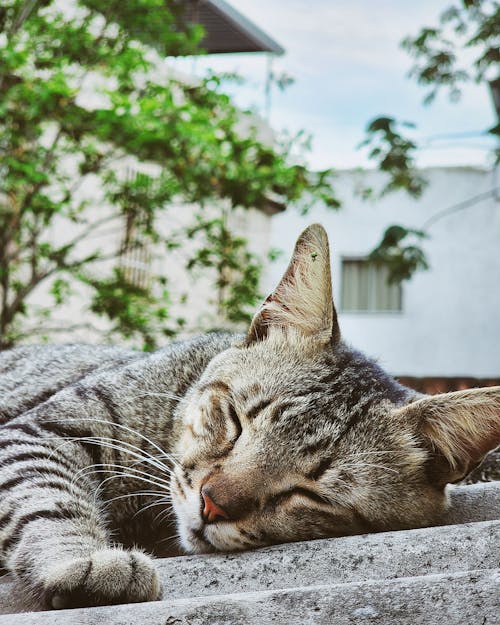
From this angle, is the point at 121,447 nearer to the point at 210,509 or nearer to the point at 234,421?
the point at 234,421

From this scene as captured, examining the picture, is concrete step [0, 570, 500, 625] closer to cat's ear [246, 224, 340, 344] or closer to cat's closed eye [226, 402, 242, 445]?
cat's closed eye [226, 402, 242, 445]

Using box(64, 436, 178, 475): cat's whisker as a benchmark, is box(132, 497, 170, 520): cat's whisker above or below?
below

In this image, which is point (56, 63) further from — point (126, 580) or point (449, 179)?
point (449, 179)

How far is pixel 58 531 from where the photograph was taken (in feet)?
6.05

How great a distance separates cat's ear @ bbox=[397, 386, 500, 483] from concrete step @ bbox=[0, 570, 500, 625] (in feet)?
2.34

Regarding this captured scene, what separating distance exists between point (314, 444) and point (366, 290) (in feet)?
41.9

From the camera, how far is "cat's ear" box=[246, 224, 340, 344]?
84.0 inches

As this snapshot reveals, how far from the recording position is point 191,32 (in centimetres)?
663

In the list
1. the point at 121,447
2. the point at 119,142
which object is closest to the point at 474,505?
the point at 121,447

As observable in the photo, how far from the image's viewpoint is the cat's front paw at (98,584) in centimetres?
152

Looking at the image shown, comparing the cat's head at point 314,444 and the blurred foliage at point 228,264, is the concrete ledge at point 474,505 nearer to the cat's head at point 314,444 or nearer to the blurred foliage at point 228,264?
the cat's head at point 314,444

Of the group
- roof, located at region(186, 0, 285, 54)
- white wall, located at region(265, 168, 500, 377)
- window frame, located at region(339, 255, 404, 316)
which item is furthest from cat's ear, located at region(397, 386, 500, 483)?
window frame, located at region(339, 255, 404, 316)

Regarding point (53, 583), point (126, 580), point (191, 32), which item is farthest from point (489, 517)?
point (191, 32)

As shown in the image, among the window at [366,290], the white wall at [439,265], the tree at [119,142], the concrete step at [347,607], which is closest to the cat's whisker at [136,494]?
the concrete step at [347,607]
